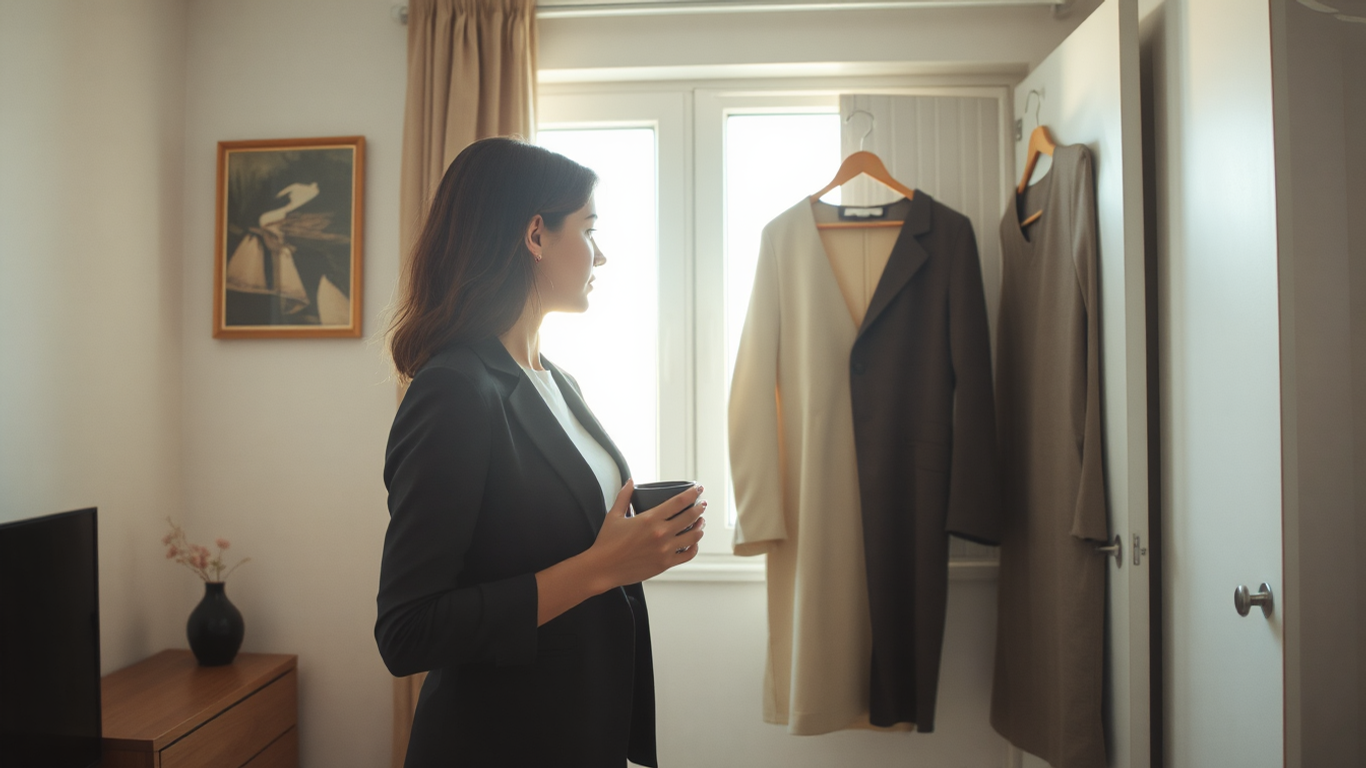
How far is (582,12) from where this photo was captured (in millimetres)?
2174

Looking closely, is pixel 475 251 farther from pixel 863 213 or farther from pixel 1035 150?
pixel 1035 150

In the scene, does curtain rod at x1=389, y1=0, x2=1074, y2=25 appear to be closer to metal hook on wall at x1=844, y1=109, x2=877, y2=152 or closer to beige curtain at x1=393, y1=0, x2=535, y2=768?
beige curtain at x1=393, y1=0, x2=535, y2=768

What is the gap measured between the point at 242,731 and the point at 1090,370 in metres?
2.18

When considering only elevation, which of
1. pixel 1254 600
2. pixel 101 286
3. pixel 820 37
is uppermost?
pixel 820 37

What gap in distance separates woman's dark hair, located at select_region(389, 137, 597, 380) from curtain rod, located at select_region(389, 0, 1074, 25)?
131cm

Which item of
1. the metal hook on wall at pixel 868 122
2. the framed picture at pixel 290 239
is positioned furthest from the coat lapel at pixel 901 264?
the framed picture at pixel 290 239

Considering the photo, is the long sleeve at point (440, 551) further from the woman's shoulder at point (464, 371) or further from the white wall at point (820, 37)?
the white wall at point (820, 37)

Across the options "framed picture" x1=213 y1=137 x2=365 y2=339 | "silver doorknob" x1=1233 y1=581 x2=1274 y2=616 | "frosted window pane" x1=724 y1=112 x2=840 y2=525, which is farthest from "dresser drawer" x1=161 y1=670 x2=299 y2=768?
"silver doorknob" x1=1233 y1=581 x2=1274 y2=616

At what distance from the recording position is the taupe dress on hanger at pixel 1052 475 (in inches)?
65.4

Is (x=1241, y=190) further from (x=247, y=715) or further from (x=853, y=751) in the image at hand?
(x=247, y=715)

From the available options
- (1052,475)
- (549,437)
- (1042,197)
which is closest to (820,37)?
(1042,197)

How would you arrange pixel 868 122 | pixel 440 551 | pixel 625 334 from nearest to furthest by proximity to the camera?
1. pixel 440 551
2. pixel 868 122
3. pixel 625 334

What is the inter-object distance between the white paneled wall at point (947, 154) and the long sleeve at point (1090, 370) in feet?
1.66

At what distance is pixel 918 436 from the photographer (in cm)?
194
